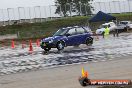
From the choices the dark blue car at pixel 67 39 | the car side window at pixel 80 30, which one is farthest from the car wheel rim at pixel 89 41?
the car side window at pixel 80 30

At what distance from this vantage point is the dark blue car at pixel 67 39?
30.5m

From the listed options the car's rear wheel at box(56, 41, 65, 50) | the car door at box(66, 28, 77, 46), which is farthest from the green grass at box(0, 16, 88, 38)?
the car's rear wheel at box(56, 41, 65, 50)

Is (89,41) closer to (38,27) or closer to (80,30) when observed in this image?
(80,30)

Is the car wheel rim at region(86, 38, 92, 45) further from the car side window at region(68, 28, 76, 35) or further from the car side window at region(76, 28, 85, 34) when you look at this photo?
the car side window at region(68, 28, 76, 35)

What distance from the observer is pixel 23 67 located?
66.2 feet

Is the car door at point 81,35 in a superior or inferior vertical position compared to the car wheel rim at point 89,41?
superior

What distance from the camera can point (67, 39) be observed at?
103ft

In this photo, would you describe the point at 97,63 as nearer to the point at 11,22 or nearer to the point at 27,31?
the point at 27,31

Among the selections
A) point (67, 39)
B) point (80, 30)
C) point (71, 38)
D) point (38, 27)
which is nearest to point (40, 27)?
point (38, 27)

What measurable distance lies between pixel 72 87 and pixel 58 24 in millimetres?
55063

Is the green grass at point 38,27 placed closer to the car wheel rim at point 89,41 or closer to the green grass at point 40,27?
the green grass at point 40,27

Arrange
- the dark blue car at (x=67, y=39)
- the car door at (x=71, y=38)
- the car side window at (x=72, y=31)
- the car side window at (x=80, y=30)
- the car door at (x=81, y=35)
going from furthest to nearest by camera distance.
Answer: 1. the car side window at (x=80, y=30)
2. the car door at (x=81, y=35)
3. the car side window at (x=72, y=31)
4. the car door at (x=71, y=38)
5. the dark blue car at (x=67, y=39)

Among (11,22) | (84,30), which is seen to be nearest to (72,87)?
(84,30)

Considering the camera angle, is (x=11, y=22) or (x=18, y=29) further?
(x=11, y=22)
